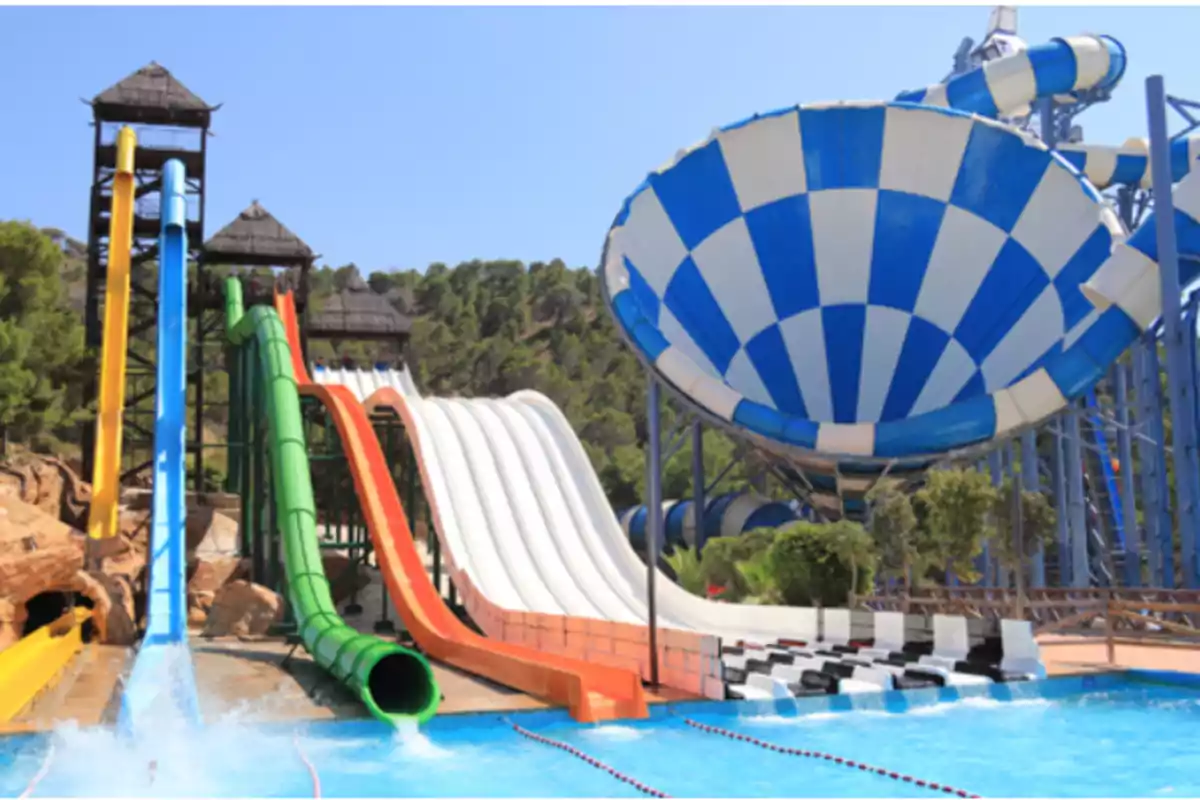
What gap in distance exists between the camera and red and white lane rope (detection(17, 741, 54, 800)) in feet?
23.4

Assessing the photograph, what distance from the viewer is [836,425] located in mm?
17047

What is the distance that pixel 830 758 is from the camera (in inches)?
314

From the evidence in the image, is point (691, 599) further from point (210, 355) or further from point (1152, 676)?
point (210, 355)

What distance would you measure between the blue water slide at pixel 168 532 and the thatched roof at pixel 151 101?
11.0 meters

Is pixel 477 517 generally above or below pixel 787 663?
above

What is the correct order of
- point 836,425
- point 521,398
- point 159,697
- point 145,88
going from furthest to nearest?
point 145,88
point 521,398
point 836,425
point 159,697

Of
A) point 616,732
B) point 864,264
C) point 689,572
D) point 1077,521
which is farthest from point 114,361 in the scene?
point 1077,521

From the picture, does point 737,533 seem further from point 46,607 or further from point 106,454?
point 46,607

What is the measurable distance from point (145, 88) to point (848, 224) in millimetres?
18693

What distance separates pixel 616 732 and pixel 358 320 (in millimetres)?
28391

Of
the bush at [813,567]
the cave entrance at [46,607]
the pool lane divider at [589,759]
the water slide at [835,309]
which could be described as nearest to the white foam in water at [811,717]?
the pool lane divider at [589,759]

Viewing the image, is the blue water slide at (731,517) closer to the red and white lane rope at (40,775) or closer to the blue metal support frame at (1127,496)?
the blue metal support frame at (1127,496)

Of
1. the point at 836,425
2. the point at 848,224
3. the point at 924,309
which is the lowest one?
the point at 836,425

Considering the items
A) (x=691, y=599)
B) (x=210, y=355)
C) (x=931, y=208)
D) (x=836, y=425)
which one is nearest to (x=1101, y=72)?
(x=931, y=208)
